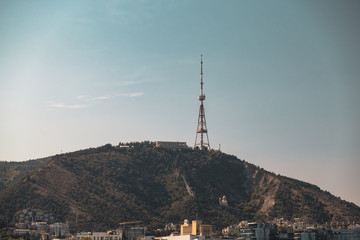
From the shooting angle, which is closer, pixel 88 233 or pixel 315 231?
pixel 315 231

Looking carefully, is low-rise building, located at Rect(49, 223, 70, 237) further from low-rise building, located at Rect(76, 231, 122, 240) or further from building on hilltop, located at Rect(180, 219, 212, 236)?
building on hilltop, located at Rect(180, 219, 212, 236)

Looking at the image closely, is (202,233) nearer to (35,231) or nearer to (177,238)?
(177,238)

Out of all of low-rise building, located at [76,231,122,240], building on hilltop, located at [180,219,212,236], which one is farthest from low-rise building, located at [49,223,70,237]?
building on hilltop, located at [180,219,212,236]

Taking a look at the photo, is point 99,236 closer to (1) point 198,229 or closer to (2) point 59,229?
(2) point 59,229

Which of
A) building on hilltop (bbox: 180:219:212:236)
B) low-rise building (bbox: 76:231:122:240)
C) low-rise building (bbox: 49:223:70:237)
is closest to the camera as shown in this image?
building on hilltop (bbox: 180:219:212:236)

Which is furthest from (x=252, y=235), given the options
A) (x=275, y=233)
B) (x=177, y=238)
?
(x=177, y=238)

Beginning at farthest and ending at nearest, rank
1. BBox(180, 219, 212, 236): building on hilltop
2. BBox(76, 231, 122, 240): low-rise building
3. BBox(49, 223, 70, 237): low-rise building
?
BBox(49, 223, 70, 237): low-rise building
BBox(76, 231, 122, 240): low-rise building
BBox(180, 219, 212, 236): building on hilltop

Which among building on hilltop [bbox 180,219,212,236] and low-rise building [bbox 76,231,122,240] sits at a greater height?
building on hilltop [bbox 180,219,212,236]

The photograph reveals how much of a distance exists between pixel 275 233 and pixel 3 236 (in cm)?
6730

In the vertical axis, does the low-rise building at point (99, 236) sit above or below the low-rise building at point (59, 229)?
below

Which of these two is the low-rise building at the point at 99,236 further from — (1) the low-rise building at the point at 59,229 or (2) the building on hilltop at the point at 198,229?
(2) the building on hilltop at the point at 198,229

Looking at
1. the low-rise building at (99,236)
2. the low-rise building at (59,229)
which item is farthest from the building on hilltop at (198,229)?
the low-rise building at (59,229)

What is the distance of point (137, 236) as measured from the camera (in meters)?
196

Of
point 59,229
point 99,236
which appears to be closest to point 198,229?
point 99,236
